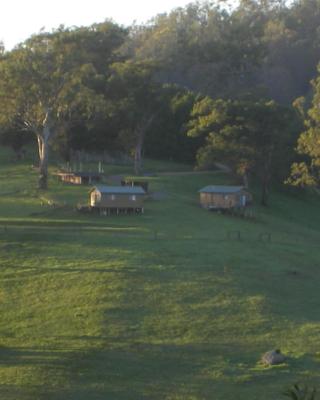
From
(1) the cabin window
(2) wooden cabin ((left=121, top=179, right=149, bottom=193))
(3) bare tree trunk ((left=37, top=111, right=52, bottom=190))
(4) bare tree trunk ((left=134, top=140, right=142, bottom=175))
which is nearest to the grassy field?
(1) the cabin window

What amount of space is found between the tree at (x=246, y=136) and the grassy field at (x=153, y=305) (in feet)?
50.9

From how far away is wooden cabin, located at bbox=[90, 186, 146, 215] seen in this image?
2756 inches

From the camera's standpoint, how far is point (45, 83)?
271ft

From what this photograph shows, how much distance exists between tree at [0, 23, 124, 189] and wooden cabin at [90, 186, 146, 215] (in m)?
12.6

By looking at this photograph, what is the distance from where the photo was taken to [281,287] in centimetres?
4644

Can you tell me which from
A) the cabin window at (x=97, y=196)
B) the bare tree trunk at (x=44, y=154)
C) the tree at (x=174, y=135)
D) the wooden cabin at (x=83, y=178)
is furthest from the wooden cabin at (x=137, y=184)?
the tree at (x=174, y=135)

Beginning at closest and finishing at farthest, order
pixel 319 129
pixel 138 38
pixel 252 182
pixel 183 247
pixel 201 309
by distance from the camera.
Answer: pixel 201 309 < pixel 183 247 < pixel 319 129 < pixel 252 182 < pixel 138 38

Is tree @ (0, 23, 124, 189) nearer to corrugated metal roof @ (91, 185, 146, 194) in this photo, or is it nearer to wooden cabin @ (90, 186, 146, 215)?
corrugated metal roof @ (91, 185, 146, 194)

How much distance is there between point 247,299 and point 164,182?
4450cm

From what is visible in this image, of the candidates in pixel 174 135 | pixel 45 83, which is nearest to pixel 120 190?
pixel 45 83

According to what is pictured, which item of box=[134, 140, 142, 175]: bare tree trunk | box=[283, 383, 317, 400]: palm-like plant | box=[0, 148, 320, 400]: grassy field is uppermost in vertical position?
box=[134, 140, 142, 175]: bare tree trunk

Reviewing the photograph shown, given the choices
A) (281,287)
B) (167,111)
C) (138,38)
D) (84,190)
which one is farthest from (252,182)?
(138,38)

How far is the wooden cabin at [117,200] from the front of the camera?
70.0 m

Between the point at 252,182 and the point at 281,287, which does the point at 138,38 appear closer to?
the point at 252,182
